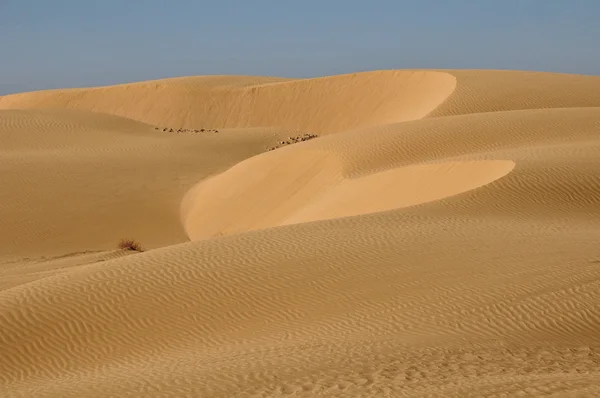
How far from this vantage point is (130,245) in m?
21.3

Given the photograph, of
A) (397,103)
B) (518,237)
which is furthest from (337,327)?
(397,103)

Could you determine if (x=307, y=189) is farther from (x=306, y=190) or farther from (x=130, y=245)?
(x=130, y=245)

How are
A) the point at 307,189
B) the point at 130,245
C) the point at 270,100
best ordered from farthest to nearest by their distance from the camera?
the point at 270,100, the point at 307,189, the point at 130,245

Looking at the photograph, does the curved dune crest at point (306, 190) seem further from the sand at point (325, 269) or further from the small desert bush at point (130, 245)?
the small desert bush at point (130, 245)

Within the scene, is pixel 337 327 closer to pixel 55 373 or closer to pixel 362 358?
pixel 362 358

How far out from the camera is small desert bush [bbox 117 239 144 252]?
68.3ft

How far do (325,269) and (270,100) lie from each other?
37.7 meters

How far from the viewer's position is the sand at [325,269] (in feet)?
27.6

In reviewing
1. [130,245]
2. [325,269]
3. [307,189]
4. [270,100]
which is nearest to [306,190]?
[307,189]

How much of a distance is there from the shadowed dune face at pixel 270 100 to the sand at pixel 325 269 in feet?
51.8

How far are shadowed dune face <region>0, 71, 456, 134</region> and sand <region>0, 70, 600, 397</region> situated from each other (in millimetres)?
15775

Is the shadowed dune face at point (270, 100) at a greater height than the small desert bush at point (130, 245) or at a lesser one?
greater

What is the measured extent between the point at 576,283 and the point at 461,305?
5.11ft

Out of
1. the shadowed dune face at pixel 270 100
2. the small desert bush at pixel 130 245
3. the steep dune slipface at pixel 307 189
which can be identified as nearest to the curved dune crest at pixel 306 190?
the steep dune slipface at pixel 307 189
